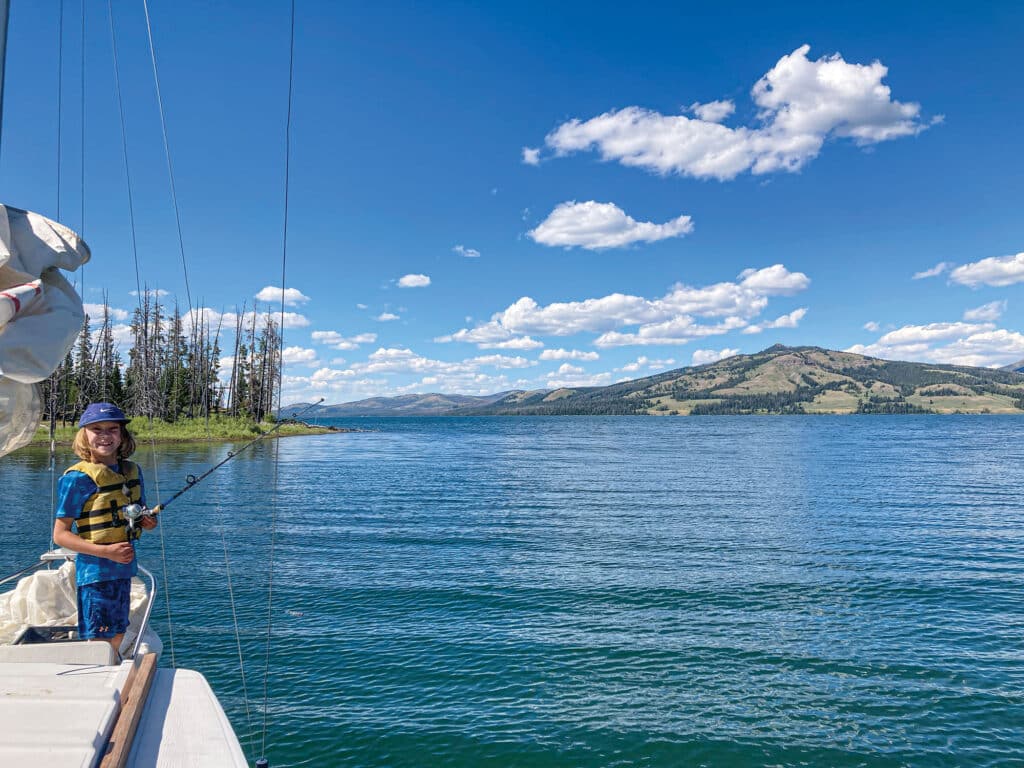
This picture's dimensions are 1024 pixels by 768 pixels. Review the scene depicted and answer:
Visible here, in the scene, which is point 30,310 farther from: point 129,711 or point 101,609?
point 129,711

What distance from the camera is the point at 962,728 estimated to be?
11.4 metres

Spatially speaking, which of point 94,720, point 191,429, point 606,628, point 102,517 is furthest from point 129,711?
point 191,429

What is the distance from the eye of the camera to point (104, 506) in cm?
696

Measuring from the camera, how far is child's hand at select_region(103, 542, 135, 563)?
674 cm

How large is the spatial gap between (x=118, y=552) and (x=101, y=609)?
859 mm

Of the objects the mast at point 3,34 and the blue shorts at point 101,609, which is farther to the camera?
the blue shorts at point 101,609

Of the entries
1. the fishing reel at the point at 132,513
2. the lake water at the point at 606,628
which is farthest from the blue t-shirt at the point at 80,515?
the lake water at the point at 606,628

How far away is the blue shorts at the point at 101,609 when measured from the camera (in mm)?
6992

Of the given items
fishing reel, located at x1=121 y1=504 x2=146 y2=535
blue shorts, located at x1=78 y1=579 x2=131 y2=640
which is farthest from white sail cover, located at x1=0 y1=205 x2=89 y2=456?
blue shorts, located at x1=78 y1=579 x2=131 y2=640

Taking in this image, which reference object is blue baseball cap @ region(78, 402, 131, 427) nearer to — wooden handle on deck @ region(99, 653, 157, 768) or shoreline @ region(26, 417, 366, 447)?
wooden handle on deck @ region(99, 653, 157, 768)

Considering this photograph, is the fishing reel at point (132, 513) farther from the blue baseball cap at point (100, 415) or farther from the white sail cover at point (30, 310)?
the white sail cover at point (30, 310)

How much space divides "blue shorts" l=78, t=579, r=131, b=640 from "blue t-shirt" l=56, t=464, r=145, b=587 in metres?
0.10

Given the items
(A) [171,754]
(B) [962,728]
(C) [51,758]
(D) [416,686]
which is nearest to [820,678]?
(B) [962,728]

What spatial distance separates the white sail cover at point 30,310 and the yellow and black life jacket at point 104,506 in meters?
0.82
